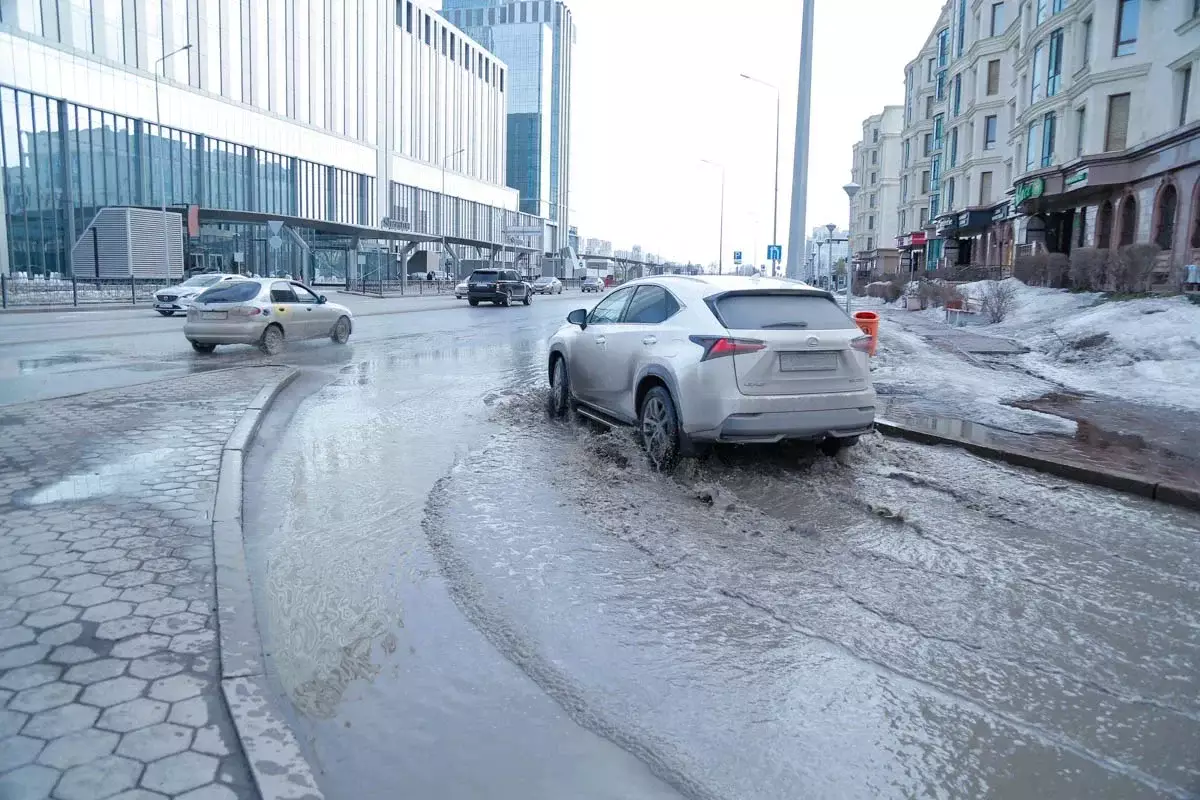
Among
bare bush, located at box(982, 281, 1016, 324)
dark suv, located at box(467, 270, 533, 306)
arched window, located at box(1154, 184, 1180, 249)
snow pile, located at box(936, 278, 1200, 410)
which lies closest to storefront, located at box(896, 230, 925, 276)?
dark suv, located at box(467, 270, 533, 306)

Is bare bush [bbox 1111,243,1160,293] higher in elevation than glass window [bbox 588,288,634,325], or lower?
higher

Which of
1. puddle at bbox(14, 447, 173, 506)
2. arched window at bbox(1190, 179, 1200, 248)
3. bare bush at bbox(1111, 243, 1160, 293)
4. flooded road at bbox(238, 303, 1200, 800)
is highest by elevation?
arched window at bbox(1190, 179, 1200, 248)

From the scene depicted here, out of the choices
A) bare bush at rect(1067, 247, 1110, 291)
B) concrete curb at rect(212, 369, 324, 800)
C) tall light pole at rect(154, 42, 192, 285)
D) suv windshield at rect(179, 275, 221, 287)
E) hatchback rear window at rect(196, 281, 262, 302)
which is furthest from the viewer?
tall light pole at rect(154, 42, 192, 285)

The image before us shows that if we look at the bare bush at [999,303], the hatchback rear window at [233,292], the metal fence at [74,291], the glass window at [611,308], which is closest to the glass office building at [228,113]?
the metal fence at [74,291]

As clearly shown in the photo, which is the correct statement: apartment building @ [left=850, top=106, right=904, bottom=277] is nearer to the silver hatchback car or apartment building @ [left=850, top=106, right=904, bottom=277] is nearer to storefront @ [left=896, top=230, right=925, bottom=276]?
storefront @ [left=896, top=230, right=925, bottom=276]

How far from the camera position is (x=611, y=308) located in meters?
9.03

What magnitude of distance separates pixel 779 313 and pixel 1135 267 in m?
18.2

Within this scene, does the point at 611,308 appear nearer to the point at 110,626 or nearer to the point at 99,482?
the point at 99,482

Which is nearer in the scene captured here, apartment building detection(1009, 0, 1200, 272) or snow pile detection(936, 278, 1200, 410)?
snow pile detection(936, 278, 1200, 410)

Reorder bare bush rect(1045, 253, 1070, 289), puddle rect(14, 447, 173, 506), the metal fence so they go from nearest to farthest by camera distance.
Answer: puddle rect(14, 447, 173, 506)
bare bush rect(1045, 253, 1070, 289)
the metal fence

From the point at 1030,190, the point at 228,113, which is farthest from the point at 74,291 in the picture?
the point at 1030,190

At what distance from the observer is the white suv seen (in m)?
6.78

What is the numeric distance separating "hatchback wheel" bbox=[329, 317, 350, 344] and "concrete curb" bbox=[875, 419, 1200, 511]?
13.1 metres

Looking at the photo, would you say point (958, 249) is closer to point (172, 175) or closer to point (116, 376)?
point (172, 175)
